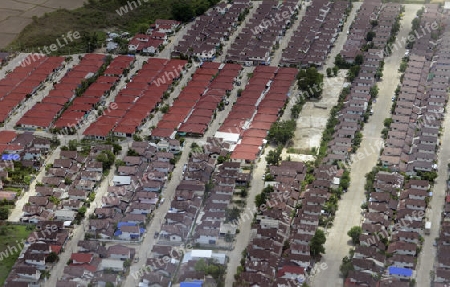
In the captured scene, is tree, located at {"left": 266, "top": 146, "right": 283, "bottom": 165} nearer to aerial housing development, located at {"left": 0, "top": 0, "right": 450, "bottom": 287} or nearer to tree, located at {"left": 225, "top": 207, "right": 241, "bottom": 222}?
aerial housing development, located at {"left": 0, "top": 0, "right": 450, "bottom": 287}

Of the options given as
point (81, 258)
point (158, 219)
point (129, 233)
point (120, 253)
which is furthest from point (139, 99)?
point (81, 258)

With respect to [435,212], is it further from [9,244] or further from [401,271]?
[9,244]

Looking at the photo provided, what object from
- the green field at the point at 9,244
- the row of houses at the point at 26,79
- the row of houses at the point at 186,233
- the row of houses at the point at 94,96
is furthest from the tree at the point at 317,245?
the row of houses at the point at 26,79

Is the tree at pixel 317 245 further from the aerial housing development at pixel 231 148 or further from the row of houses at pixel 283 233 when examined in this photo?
the row of houses at pixel 283 233

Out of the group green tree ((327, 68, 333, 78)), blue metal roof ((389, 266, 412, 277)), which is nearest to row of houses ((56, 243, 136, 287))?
blue metal roof ((389, 266, 412, 277))

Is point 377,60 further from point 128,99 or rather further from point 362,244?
point 362,244

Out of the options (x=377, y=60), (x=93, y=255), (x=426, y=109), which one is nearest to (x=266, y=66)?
(x=377, y=60)
